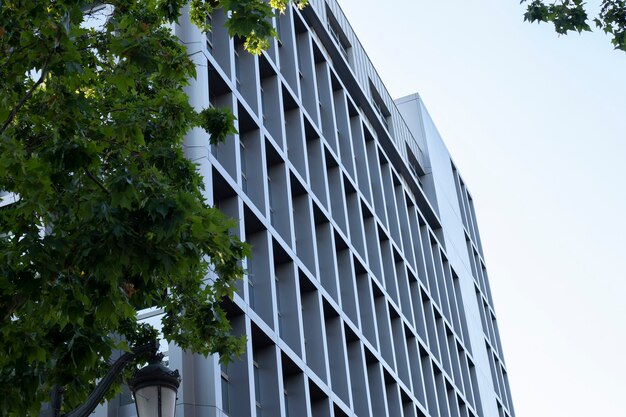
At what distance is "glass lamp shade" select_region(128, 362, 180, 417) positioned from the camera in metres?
10.6

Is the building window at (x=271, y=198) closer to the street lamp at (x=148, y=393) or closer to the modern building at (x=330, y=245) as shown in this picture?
the modern building at (x=330, y=245)

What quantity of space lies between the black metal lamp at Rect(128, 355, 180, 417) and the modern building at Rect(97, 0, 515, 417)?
1010 cm

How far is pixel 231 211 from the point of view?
25875 mm

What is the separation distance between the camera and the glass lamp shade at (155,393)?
10.6 metres

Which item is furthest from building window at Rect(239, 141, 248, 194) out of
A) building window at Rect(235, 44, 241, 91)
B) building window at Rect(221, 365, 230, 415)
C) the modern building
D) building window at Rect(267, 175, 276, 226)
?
building window at Rect(221, 365, 230, 415)

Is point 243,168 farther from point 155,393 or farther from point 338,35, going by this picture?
point 155,393

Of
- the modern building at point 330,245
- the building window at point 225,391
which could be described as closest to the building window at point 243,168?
the modern building at point 330,245

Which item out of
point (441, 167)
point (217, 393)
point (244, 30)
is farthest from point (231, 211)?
point (441, 167)

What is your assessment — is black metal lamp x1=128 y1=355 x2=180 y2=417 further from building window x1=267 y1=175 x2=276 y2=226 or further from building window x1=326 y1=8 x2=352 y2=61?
building window x1=326 y1=8 x2=352 y2=61

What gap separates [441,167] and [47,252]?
4880cm

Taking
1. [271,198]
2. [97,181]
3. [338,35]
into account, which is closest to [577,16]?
[97,181]

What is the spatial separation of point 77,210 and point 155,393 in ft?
6.62

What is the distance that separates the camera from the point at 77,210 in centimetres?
1100

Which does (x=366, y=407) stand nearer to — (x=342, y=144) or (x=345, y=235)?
(x=345, y=235)
